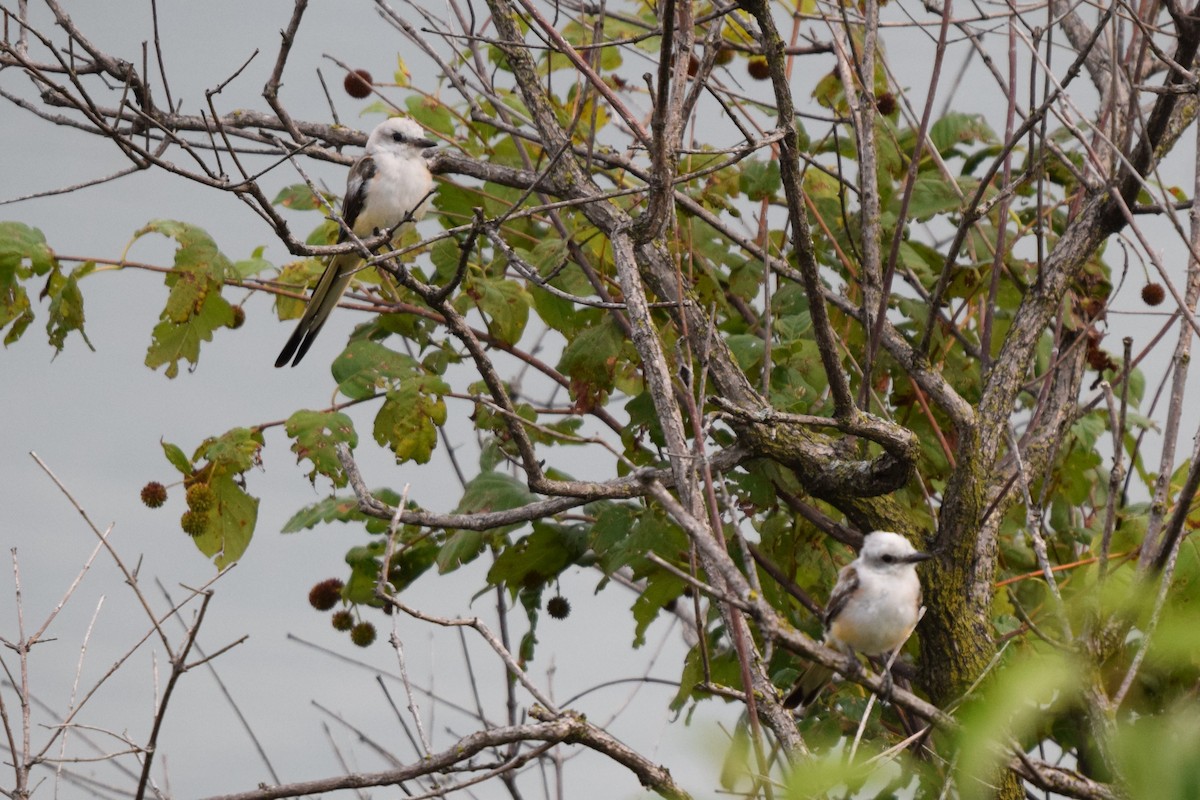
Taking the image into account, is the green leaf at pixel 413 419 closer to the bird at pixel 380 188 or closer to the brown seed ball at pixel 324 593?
the bird at pixel 380 188

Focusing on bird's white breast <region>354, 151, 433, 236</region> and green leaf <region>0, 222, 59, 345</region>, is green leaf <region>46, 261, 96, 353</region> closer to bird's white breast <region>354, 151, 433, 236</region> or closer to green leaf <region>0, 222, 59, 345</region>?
green leaf <region>0, 222, 59, 345</region>

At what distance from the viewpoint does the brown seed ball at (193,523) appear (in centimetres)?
411

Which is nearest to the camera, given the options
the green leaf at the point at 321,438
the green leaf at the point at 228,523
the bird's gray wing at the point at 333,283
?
the green leaf at the point at 321,438

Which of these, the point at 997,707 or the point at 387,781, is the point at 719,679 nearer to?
the point at 387,781

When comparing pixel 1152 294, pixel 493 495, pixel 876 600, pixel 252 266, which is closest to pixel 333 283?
pixel 252 266

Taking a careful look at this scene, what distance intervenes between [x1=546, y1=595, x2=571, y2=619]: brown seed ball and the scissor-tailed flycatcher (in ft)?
4.95

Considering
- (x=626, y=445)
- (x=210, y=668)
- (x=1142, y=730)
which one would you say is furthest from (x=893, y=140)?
(x=1142, y=730)

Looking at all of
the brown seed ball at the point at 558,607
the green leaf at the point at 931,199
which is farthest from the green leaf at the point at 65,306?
the green leaf at the point at 931,199

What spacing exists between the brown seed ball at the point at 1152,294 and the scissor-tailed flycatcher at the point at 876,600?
2.22m

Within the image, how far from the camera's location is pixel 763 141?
3.31 meters

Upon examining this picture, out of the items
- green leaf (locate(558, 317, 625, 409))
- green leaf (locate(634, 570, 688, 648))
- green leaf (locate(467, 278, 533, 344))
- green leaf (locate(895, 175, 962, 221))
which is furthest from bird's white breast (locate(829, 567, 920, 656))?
green leaf (locate(895, 175, 962, 221))

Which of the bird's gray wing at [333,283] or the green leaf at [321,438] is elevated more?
the bird's gray wing at [333,283]

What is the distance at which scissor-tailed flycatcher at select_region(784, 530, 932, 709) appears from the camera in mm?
3280

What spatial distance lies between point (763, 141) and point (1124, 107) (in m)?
1.92
